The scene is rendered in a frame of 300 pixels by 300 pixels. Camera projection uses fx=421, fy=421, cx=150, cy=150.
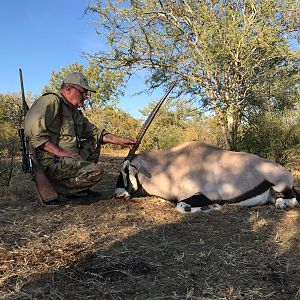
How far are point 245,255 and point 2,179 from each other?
4201 millimetres

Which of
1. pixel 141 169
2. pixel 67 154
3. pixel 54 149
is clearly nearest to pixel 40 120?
pixel 54 149

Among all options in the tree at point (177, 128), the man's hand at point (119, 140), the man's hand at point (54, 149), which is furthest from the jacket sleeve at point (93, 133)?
the tree at point (177, 128)

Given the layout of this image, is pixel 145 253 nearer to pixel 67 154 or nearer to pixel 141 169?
pixel 67 154

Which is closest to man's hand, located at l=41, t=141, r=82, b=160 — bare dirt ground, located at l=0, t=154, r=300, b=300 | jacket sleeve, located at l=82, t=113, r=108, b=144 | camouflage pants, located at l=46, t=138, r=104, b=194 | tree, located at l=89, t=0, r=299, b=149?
camouflage pants, located at l=46, t=138, r=104, b=194

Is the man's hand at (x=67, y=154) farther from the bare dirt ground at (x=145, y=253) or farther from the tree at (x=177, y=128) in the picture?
the tree at (x=177, y=128)

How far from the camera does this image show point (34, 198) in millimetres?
5148

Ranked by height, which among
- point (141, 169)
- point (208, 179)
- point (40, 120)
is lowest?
point (208, 179)

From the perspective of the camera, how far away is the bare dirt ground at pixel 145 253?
253 cm

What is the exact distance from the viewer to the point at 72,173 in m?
4.88

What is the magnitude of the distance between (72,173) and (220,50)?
3.47 meters

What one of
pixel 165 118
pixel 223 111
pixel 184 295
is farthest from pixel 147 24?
pixel 184 295

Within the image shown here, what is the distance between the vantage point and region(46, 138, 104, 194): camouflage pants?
15.9ft

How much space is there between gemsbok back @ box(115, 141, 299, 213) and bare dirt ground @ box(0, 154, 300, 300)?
0.28 m

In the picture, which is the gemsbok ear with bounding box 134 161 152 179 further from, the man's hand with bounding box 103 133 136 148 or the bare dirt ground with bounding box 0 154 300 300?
the bare dirt ground with bounding box 0 154 300 300
